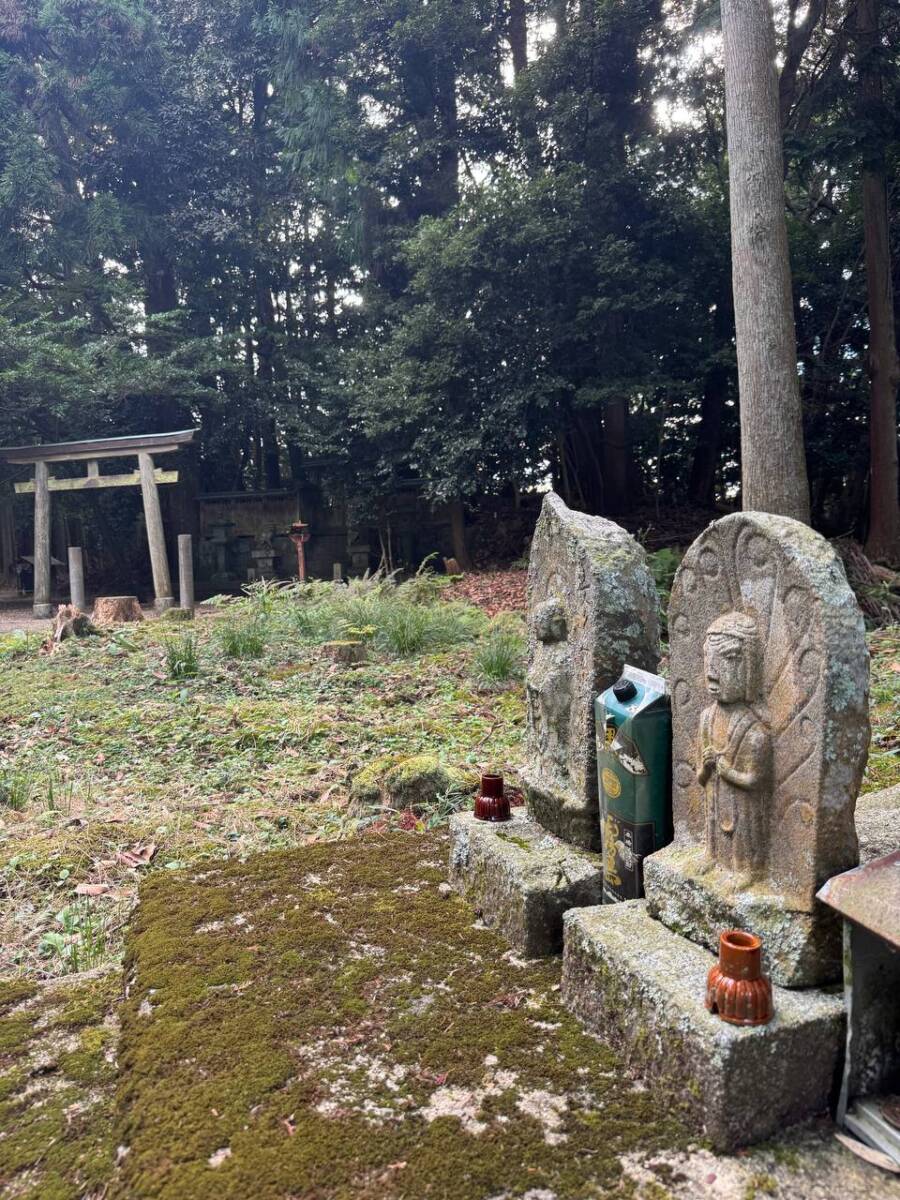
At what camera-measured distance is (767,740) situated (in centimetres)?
171

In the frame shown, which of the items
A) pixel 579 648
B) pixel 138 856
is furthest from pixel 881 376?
pixel 138 856

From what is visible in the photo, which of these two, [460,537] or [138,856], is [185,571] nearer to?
[460,537]

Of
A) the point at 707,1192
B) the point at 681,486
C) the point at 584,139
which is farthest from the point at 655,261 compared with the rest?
the point at 707,1192

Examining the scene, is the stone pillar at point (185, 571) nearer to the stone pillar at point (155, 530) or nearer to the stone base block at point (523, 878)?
the stone pillar at point (155, 530)

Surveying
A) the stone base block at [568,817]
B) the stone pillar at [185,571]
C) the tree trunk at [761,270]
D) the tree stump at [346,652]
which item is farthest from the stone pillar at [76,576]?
the stone base block at [568,817]

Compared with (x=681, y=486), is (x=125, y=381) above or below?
above

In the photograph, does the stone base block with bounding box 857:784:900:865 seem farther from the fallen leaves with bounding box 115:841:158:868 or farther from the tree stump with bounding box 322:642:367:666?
the tree stump with bounding box 322:642:367:666

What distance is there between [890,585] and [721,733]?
21.9ft

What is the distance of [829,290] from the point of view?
34.6 ft

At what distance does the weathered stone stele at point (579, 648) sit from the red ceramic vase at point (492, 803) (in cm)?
9

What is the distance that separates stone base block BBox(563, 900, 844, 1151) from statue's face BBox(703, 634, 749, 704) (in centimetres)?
59

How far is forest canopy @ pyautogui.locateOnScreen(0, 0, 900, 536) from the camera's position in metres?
10.3

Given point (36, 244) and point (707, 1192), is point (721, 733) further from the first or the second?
point (36, 244)

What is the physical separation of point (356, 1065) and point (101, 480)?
12.4 m
